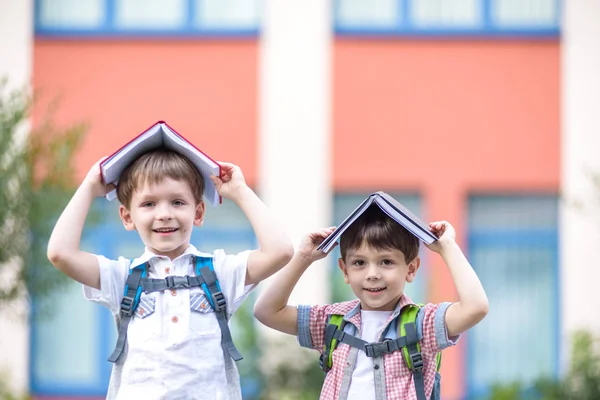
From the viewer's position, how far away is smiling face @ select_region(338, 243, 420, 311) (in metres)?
3.81

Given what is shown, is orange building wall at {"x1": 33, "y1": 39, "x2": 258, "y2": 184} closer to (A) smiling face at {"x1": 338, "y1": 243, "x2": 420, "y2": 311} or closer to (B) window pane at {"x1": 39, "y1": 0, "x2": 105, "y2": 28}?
(B) window pane at {"x1": 39, "y1": 0, "x2": 105, "y2": 28}

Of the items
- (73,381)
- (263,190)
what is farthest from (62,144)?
(73,381)

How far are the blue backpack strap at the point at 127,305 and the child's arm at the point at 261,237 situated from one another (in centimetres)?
40

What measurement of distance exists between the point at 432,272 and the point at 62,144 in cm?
431

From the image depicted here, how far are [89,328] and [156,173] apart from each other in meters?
7.86

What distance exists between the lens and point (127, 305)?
3.81 meters

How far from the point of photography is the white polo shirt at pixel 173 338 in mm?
3725

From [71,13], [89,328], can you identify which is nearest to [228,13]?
[71,13]

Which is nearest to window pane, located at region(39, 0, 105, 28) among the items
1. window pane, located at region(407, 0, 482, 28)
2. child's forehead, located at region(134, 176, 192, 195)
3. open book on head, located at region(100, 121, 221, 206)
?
window pane, located at region(407, 0, 482, 28)

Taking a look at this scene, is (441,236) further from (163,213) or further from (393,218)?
(163,213)

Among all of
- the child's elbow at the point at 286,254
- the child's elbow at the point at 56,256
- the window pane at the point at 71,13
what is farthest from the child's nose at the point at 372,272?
the window pane at the point at 71,13

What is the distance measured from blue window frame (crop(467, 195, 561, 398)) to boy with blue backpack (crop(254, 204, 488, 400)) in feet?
24.5

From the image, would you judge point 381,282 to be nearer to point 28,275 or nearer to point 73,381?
point 28,275

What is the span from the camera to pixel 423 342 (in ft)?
12.5
